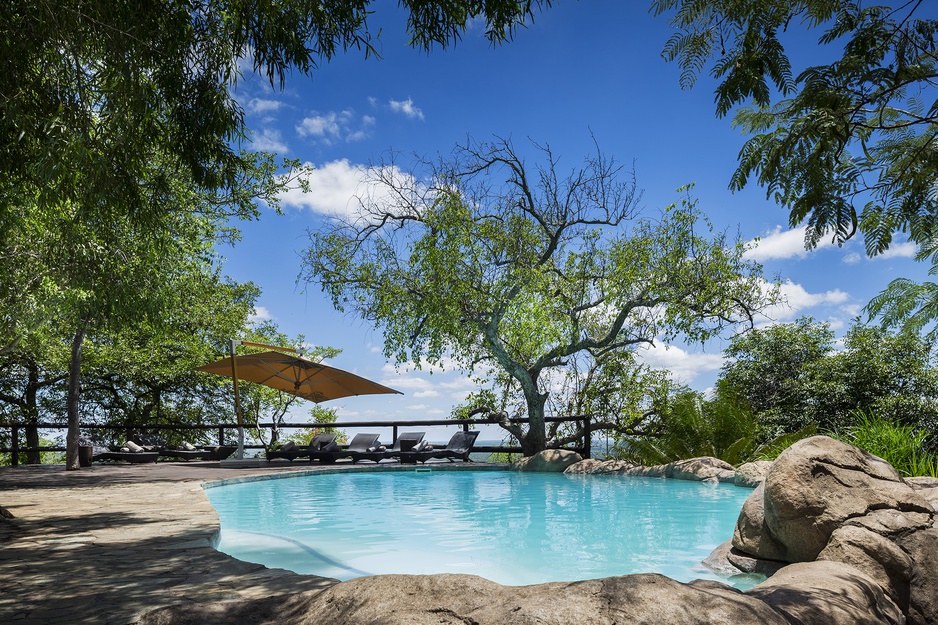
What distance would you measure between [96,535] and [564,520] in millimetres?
4368

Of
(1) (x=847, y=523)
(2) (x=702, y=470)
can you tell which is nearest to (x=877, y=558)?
(1) (x=847, y=523)

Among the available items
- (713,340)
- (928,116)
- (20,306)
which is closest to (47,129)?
(20,306)

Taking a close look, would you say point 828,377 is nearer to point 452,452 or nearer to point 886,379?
point 886,379

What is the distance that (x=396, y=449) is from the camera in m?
13.5

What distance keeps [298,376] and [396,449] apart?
2570 millimetres

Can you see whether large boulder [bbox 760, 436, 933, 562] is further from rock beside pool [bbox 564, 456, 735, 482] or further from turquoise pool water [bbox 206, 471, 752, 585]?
rock beside pool [bbox 564, 456, 735, 482]

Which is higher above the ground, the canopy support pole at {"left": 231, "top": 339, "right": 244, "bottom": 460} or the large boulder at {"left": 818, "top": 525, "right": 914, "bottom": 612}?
the canopy support pole at {"left": 231, "top": 339, "right": 244, "bottom": 460}

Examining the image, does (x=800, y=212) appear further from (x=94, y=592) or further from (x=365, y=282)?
(x=365, y=282)

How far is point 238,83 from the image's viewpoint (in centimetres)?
452

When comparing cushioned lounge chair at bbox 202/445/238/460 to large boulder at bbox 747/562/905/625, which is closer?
large boulder at bbox 747/562/905/625

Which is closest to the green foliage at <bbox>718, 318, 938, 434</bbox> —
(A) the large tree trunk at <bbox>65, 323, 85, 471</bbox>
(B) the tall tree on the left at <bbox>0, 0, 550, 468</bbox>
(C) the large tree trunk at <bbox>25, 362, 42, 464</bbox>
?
(B) the tall tree on the left at <bbox>0, 0, 550, 468</bbox>

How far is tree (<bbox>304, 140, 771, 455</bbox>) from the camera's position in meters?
12.6

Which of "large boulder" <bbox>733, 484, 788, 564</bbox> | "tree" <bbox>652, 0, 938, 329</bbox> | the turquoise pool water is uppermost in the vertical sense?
"tree" <bbox>652, 0, 938, 329</bbox>

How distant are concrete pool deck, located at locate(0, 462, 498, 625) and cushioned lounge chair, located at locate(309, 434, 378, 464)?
5251mm
